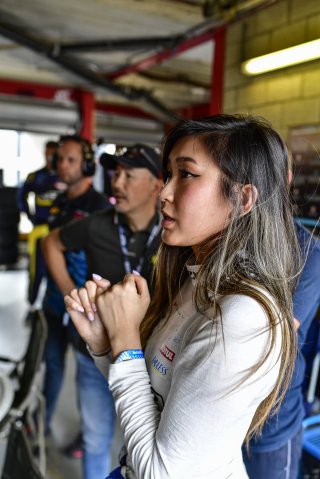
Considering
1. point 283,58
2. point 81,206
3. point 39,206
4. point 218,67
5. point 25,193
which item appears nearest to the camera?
point 81,206

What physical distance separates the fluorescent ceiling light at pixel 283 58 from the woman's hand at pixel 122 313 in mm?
2677

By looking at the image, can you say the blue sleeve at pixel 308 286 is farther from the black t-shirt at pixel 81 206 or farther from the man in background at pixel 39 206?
the man in background at pixel 39 206

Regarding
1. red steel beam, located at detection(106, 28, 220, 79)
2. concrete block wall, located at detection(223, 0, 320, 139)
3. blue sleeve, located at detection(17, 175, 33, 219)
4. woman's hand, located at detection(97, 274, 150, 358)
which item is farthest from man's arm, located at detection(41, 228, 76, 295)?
red steel beam, located at detection(106, 28, 220, 79)

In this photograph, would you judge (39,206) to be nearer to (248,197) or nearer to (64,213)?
(64,213)

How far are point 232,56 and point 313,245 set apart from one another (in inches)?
119

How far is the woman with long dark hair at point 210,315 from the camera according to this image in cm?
71

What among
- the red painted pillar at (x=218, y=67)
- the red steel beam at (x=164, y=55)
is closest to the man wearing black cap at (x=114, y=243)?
the red painted pillar at (x=218, y=67)

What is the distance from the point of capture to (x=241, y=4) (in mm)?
3297

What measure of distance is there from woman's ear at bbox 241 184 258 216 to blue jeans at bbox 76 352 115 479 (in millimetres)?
1329

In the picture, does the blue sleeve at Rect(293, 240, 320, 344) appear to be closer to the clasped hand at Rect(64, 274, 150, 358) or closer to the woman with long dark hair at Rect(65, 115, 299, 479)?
the woman with long dark hair at Rect(65, 115, 299, 479)

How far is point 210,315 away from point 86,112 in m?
8.04

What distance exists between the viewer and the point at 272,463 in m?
1.31

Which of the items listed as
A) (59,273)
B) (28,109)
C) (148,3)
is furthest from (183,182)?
(28,109)

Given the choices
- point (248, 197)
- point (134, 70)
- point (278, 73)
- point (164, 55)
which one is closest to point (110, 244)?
point (248, 197)
